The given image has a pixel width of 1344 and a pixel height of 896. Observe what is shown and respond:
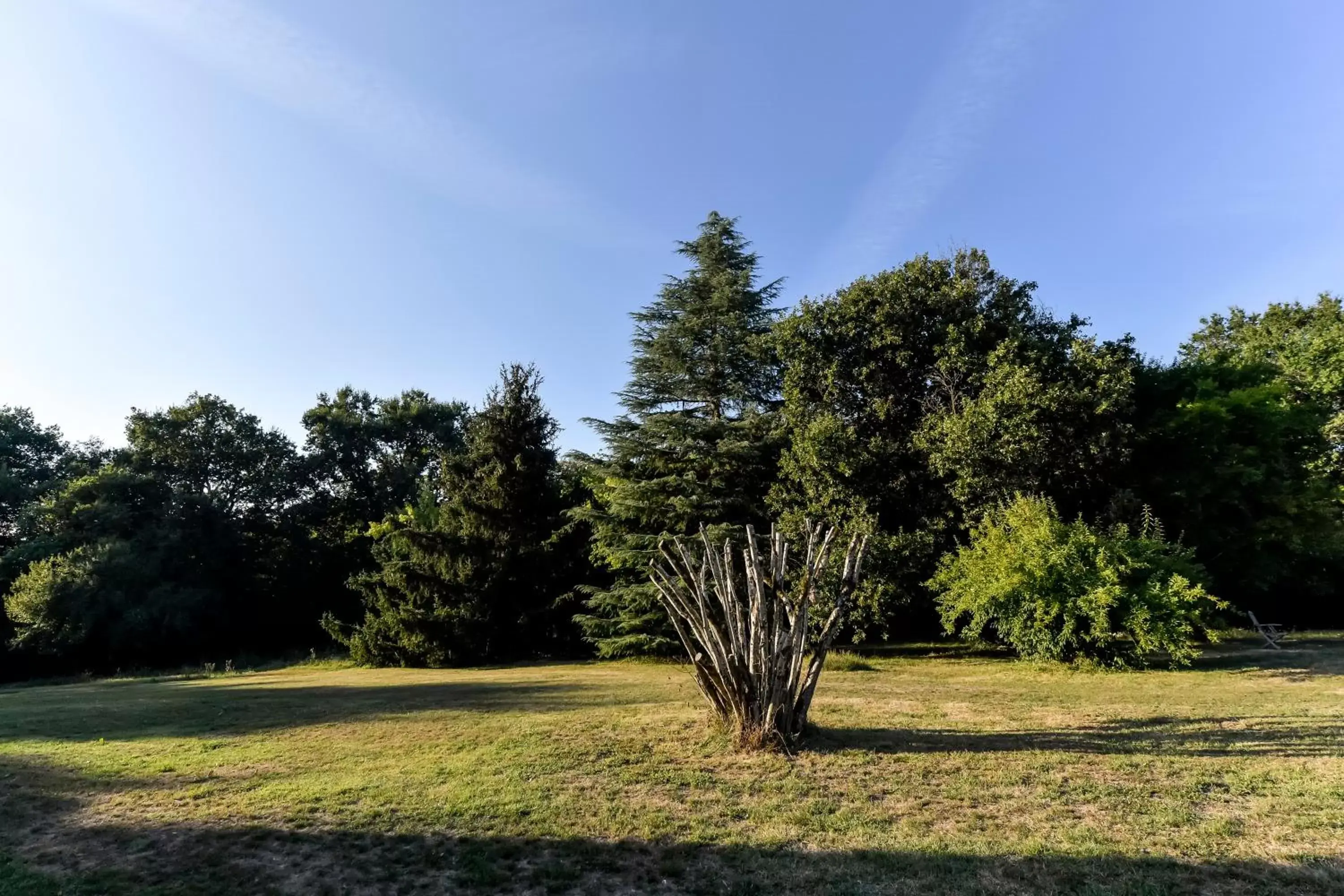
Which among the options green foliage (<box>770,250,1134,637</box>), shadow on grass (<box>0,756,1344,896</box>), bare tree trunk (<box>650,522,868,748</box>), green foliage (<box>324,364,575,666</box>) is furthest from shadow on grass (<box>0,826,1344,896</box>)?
green foliage (<box>324,364,575,666</box>)

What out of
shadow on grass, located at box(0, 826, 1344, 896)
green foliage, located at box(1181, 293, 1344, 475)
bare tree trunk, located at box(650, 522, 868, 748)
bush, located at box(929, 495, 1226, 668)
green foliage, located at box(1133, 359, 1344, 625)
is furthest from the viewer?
green foliage, located at box(1181, 293, 1344, 475)

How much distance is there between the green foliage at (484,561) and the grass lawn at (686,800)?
34.9 ft

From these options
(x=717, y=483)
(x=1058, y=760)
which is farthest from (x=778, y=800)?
(x=717, y=483)

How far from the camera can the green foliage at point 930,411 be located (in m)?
16.2

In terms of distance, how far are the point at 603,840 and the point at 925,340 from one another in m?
17.2

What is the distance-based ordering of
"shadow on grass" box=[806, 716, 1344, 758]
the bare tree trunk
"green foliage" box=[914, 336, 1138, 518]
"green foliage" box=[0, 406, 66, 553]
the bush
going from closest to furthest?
"shadow on grass" box=[806, 716, 1344, 758]
the bare tree trunk
the bush
"green foliage" box=[914, 336, 1138, 518]
"green foliage" box=[0, 406, 66, 553]

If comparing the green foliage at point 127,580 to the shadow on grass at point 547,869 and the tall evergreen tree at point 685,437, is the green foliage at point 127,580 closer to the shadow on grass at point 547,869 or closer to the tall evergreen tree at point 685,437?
the tall evergreen tree at point 685,437

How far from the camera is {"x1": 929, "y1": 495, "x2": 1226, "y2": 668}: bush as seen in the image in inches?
496

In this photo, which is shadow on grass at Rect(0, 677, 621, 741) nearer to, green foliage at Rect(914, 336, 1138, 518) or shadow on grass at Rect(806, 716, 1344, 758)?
shadow on grass at Rect(806, 716, 1344, 758)

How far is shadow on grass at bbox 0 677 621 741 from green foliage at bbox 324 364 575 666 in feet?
17.9

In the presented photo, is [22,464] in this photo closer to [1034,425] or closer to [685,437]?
[685,437]

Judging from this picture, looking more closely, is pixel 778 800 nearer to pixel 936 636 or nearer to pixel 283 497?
pixel 936 636

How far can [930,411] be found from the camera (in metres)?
18.5

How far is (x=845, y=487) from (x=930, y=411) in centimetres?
350
